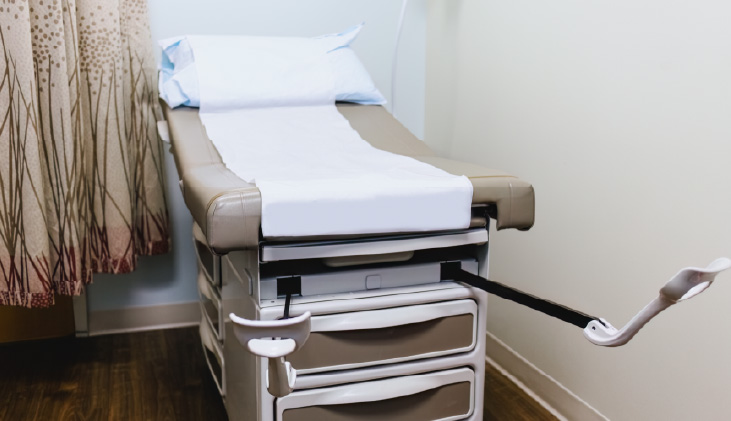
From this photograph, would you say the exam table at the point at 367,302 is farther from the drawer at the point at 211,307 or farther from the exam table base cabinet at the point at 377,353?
the drawer at the point at 211,307

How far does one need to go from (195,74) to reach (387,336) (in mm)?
923

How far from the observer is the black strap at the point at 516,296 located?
107 cm

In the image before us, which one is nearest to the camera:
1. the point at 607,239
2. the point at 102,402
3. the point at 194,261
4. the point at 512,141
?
the point at 607,239

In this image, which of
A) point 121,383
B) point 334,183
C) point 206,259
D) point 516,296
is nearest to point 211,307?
point 206,259

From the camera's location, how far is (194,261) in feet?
7.65

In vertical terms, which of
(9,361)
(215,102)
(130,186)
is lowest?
(9,361)

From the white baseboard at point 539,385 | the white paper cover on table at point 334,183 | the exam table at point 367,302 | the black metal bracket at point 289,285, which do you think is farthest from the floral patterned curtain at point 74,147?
the white baseboard at point 539,385

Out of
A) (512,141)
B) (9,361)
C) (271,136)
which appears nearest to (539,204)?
(512,141)

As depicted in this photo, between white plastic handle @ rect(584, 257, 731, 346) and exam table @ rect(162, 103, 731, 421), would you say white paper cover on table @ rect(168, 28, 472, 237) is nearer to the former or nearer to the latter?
exam table @ rect(162, 103, 731, 421)

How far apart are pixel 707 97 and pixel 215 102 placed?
1123mm

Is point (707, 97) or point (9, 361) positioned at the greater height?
point (707, 97)

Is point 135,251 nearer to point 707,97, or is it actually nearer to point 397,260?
point 397,260

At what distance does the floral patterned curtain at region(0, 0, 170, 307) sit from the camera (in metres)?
1.75

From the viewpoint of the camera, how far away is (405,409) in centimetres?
127
